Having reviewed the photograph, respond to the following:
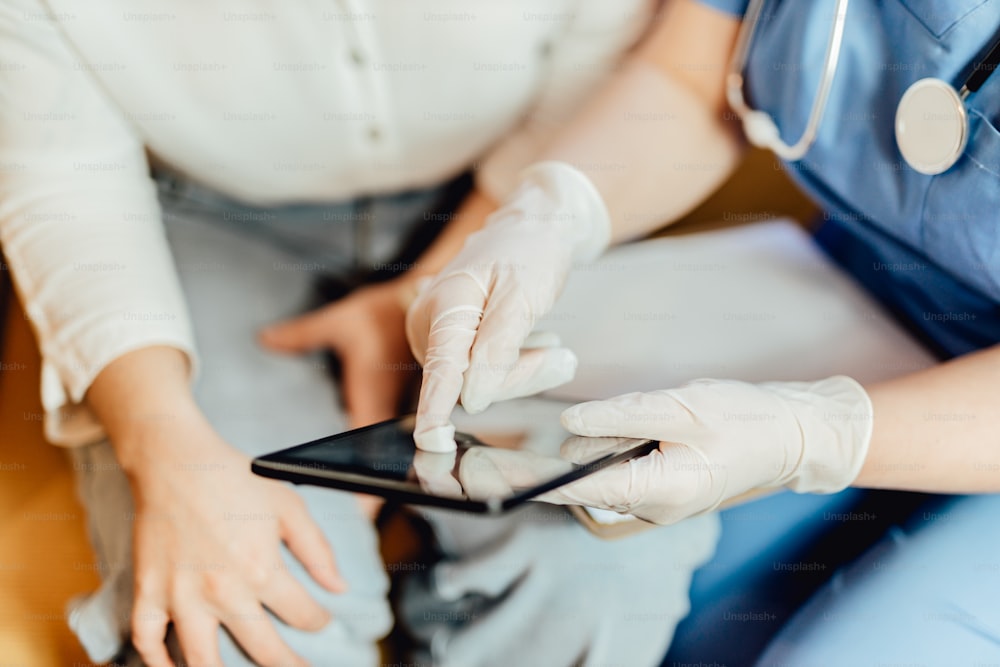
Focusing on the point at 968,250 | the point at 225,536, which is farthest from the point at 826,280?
the point at 225,536

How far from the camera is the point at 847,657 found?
0.59m

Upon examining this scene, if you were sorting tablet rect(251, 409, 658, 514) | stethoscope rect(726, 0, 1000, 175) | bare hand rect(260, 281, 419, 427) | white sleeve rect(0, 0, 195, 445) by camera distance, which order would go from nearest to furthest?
tablet rect(251, 409, 658, 514) < stethoscope rect(726, 0, 1000, 175) < white sleeve rect(0, 0, 195, 445) < bare hand rect(260, 281, 419, 427)

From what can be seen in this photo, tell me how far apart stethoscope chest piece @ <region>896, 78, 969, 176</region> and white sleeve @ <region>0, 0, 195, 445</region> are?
2.16ft

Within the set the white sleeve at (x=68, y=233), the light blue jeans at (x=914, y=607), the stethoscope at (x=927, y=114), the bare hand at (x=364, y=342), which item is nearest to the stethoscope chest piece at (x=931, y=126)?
the stethoscope at (x=927, y=114)

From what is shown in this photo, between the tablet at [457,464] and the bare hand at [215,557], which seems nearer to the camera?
the tablet at [457,464]

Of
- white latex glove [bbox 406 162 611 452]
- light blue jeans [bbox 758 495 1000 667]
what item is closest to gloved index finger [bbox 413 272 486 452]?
white latex glove [bbox 406 162 611 452]

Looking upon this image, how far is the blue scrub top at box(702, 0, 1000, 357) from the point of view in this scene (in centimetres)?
57

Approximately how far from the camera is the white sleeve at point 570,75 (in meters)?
0.84

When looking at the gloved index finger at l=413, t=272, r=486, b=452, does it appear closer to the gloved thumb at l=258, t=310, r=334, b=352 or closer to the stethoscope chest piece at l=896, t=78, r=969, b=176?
the gloved thumb at l=258, t=310, r=334, b=352

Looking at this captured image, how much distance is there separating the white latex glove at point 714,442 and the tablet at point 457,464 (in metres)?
0.02

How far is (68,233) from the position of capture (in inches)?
28.2

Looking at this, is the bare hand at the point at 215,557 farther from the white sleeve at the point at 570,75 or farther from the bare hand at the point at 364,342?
the white sleeve at the point at 570,75

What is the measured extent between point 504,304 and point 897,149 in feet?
1.16

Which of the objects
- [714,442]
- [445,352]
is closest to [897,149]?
[714,442]
